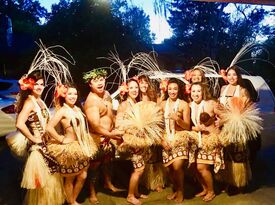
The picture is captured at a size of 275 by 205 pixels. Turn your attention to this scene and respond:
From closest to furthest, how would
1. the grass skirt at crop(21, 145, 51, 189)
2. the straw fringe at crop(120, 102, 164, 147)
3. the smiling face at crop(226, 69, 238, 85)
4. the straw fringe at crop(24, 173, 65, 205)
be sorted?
1. the grass skirt at crop(21, 145, 51, 189)
2. the straw fringe at crop(24, 173, 65, 205)
3. the straw fringe at crop(120, 102, 164, 147)
4. the smiling face at crop(226, 69, 238, 85)

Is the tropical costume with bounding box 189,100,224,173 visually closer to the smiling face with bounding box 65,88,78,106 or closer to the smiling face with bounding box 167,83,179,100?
the smiling face with bounding box 167,83,179,100

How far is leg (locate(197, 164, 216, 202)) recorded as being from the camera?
16.2 ft

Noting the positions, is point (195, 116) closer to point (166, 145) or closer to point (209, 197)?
point (166, 145)

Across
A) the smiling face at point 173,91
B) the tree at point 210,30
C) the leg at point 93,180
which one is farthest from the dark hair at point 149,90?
the tree at point 210,30

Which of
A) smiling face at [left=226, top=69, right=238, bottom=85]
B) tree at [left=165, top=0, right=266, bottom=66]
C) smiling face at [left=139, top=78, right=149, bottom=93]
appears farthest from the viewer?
tree at [left=165, top=0, right=266, bottom=66]

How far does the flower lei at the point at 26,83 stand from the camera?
4.43 metres

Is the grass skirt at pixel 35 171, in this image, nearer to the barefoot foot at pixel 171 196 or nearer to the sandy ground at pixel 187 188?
the sandy ground at pixel 187 188

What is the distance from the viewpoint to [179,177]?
16.3ft

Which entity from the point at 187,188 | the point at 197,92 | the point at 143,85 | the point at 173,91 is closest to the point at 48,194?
the point at 143,85

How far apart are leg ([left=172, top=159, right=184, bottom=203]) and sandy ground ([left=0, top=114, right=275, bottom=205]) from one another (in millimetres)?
108

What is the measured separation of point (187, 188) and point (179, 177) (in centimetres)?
77

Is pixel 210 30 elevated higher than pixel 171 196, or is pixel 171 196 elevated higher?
pixel 210 30

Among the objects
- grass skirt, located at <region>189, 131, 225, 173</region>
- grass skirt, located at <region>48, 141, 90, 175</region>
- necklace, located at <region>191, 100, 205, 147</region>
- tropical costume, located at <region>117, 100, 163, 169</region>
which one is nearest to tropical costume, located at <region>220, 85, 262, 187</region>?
grass skirt, located at <region>189, 131, 225, 173</region>

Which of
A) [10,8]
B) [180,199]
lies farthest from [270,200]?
[10,8]
